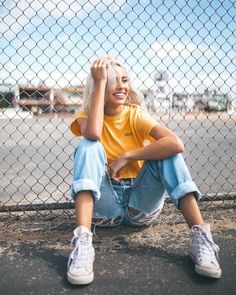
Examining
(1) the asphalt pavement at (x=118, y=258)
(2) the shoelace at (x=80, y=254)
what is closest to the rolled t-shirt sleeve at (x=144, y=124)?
(1) the asphalt pavement at (x=118, y=258)

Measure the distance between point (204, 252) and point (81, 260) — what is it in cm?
68

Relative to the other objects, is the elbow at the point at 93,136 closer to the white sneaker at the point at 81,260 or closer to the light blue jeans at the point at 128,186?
the light blue jeans at the point at 128,186

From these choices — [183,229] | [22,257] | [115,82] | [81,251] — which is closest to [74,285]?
[81,251]

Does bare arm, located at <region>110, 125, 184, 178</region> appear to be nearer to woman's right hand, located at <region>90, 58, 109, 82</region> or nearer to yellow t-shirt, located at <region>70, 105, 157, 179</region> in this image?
yellow t-shirt, located at <region>70, 105, 157, 179</region>

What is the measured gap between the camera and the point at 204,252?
79.3 inches

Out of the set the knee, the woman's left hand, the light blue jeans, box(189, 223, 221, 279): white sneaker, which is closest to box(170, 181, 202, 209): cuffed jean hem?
the light blue jeans

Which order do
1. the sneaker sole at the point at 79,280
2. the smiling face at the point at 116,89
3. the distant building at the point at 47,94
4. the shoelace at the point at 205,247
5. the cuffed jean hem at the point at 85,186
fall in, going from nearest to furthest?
1. the sneaker sole at the point at 79,280
2. the shoelace at the point at 205,247
3. the cuffed jean hem at the point at 85,186
4. the smiling face at the point at 116,89
5. the distant building at the point at 47,94

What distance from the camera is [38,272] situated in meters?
2.07

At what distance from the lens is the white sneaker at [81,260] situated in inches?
74.0

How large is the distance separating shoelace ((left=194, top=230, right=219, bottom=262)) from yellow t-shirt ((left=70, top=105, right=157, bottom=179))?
65 centimetres

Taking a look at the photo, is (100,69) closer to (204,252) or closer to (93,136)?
(93,136)

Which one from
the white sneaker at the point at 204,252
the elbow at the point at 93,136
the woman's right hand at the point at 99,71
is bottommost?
the white sneaker at the point at 204,252

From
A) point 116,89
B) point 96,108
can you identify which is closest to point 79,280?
point 96,108

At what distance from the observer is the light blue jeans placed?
2139 mm
